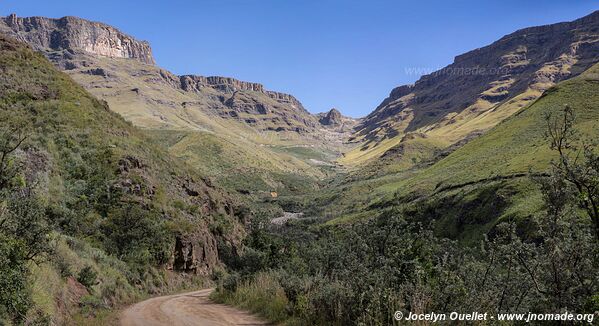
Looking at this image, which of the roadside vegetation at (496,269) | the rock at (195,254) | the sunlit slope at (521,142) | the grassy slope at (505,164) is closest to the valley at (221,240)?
the roadside vegetation at (496,269)

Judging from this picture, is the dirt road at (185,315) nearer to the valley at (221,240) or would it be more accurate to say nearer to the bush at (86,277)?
the valley at (221,240)

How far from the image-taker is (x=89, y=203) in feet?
116

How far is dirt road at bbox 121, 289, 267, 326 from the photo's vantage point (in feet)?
53.1

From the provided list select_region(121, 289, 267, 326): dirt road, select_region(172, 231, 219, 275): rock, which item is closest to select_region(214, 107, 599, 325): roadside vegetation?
select_region(121, 289, 267, 326): dirt road

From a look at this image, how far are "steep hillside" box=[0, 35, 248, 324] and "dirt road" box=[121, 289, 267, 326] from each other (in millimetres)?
2044

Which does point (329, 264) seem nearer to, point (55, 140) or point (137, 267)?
point (137, 267)

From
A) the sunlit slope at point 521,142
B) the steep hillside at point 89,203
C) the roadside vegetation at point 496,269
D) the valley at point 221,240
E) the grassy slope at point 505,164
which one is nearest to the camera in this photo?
the roadside vegetation at point 496,269

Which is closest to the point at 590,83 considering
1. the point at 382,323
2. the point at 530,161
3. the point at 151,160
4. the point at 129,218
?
the point at 530,161

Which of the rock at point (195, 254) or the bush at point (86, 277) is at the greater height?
the bush at point (86, 277)

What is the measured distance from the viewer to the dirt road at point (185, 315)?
637 inches

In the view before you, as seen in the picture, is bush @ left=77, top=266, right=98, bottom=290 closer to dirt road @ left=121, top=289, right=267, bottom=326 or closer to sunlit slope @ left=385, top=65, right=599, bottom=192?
dirt road @ left=121, top=289, right=267, bottom=326

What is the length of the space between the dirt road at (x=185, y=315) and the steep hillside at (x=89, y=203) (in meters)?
2.04

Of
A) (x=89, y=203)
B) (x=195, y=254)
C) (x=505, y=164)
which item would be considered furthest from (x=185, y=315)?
(x=505, y=164)

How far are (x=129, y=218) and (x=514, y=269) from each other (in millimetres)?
31218
